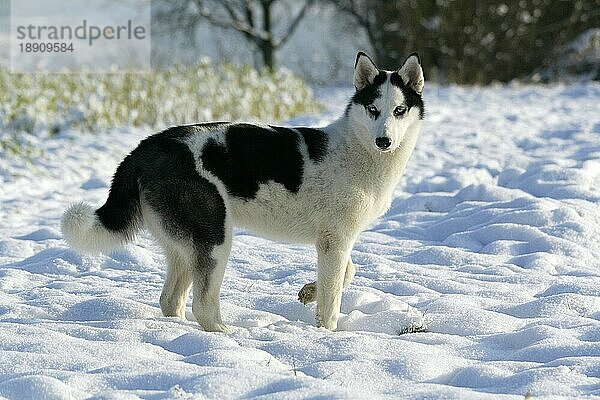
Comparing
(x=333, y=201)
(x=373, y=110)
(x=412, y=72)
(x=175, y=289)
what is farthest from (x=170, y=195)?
(x=412, y=72)

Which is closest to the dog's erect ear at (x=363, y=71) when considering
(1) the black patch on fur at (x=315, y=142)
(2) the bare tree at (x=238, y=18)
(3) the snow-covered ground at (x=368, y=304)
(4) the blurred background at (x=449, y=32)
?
(1) the black patch on fur at (x=315, y=142)

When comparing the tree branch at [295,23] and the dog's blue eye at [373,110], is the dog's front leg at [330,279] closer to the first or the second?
the dog's blue eye at [373,110]

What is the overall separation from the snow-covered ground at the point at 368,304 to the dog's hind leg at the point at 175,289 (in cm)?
14

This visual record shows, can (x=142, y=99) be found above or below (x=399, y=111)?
above

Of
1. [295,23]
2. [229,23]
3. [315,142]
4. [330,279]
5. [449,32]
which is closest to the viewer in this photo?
[330,279]

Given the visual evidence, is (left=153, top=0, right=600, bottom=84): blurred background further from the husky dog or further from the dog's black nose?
the dog's black nose

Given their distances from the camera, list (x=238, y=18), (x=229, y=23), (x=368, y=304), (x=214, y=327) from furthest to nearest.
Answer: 1. (x=238, y=18)
2. (x=229, y=23)
3. (x=368, y=304)
4. (x=214, y=327)

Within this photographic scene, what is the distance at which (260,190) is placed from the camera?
4.74m

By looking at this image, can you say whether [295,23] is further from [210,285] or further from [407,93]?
[210,285]

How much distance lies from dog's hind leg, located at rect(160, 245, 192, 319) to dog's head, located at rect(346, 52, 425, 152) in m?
1.28

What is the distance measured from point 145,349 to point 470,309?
1894mm

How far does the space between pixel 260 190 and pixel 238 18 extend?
780 inches

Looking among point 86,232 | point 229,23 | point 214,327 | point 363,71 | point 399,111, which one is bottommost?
point 214,327

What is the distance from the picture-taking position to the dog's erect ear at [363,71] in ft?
16.5
